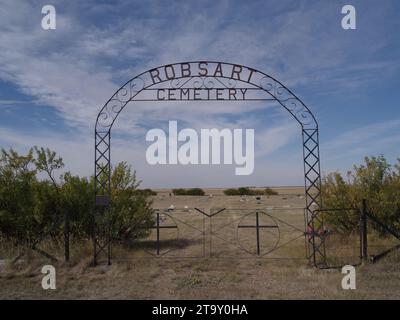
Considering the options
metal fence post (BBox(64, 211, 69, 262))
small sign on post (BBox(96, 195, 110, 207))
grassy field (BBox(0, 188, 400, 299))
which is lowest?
grassy field (BBox(0, 188, 400, 299))

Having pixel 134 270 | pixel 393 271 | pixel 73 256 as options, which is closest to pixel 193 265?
pixel 134 270

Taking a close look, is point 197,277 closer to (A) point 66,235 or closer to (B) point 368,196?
(A) point 66,235

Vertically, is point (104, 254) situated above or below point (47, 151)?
below

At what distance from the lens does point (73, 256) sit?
390 inches

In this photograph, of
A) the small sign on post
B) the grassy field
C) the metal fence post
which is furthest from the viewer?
the metal fence post

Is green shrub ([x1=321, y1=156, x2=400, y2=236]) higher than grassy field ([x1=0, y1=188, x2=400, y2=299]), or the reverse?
green shrub ([x1=321, y1=156, x2=400, y2=236])

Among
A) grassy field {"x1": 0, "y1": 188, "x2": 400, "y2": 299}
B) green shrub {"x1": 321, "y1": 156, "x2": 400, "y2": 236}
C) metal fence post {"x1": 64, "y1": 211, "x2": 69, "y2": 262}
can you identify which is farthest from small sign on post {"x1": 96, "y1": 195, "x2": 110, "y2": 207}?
green shrub {"x1": 321, "y1": 156, "x2": 400, "y2": 236}

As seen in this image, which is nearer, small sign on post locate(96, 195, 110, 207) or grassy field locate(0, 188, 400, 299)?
grassy field locate(0, 188, 400, 299)

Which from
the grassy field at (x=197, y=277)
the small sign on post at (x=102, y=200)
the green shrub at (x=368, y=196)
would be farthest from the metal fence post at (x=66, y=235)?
the green shrub at (x=368, y=196)

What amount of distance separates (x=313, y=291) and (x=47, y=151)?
28.9 ft

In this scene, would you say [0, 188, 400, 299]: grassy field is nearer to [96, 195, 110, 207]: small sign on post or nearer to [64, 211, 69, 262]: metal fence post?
[64, 211, 69, 262]: metal fence post

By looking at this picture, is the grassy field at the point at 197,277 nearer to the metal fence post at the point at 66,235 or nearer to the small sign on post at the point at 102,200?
the metal fence post at the point at 66,235

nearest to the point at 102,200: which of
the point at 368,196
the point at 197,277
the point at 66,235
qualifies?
the point at 66,235

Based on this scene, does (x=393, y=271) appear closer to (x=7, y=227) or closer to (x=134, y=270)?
(x=134, y=270)
